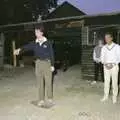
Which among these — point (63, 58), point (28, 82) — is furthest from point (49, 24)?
point (28, 82)

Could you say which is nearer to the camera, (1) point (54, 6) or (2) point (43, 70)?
(2) point (43, 70)

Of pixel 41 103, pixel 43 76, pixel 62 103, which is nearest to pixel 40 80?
pixel 43 76

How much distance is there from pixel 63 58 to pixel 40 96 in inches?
477

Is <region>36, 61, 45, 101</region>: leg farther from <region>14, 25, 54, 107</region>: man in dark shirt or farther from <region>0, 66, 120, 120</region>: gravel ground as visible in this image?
<region>0, 66, 120, 120</region>: gravel ground

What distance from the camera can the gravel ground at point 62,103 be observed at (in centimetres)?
909

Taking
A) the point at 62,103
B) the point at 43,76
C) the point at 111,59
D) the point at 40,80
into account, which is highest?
the point at 111,59

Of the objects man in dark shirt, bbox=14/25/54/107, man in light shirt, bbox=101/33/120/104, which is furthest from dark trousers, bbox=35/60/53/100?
man in light shirt, bbox=101/33/120/104

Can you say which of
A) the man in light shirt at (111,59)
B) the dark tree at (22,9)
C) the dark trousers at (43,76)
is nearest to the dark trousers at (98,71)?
the man in light shirt at (111,59)

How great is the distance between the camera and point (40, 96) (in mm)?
10320

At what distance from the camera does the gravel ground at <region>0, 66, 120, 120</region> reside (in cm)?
909

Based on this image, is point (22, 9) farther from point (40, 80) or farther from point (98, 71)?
point (40, 80)

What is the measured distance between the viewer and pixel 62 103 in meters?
10.6

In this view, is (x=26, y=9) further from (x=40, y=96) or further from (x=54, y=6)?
(x=40, y=96)

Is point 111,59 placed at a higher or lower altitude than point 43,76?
higher
